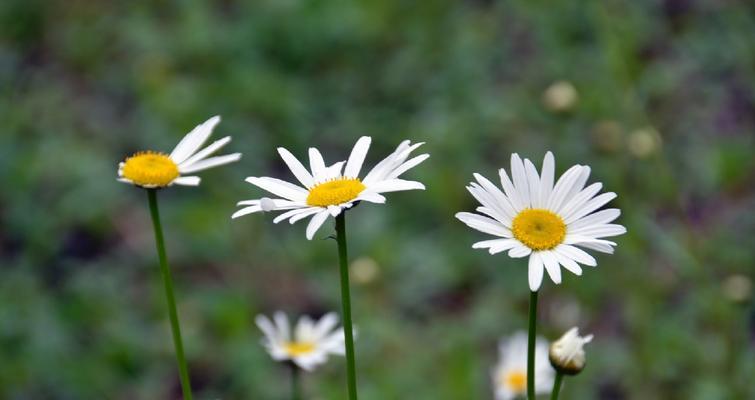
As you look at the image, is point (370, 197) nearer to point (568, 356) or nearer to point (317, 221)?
point (317, 221)

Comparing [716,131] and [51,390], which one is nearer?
[51,390]

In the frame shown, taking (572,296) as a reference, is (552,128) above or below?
above

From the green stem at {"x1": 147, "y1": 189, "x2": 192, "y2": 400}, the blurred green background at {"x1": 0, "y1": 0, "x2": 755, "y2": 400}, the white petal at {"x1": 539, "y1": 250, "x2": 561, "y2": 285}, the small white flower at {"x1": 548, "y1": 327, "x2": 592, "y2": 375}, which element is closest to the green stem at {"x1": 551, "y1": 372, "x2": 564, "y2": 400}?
the small white flower at {"x1": 548, "y1": 327, "x2": 592, "y2": 375}

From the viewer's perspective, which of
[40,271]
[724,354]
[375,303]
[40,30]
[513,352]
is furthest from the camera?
[40,30]

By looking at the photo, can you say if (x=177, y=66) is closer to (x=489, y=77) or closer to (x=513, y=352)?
(x=489, y=77)

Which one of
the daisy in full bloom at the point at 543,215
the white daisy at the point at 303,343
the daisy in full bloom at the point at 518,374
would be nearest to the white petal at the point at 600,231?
the daisy in full bloom at the point at 543,215

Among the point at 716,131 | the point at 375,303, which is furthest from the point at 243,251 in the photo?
the point at 716,131

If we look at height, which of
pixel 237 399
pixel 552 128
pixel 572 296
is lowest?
pixel 237 399

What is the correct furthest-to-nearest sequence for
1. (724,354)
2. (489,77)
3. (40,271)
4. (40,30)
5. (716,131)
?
(40,30) → (489,77) → (716,131) → (40,271) → (724,354)
